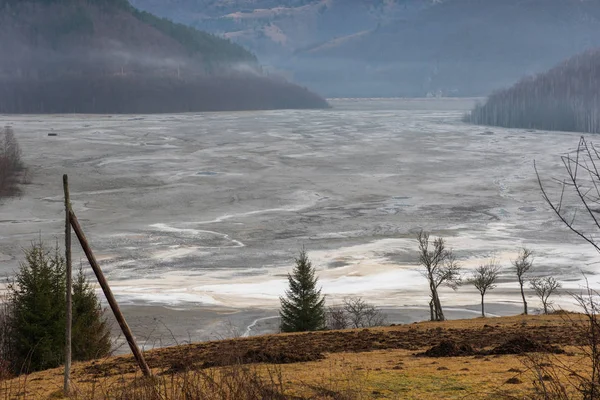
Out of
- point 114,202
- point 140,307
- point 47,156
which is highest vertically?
point 47,156

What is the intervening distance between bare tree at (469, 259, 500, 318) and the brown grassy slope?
511 inches

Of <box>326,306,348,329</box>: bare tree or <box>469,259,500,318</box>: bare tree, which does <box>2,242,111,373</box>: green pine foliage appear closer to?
<box>326,306,348,329</box>: bare tree

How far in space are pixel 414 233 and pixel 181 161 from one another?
54.0m

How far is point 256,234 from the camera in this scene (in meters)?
59.7

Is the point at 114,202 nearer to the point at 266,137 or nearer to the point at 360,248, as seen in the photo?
the point at 360,248

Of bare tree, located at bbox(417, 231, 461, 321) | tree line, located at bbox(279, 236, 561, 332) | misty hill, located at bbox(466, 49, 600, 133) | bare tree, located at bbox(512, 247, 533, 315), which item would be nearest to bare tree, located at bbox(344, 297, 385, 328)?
tree line, located at bbox(279, 236, 561, 332)

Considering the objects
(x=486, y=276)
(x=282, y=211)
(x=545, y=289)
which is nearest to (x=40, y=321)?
(x=545, y=289)

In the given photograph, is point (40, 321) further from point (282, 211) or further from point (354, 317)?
point (282, 211)

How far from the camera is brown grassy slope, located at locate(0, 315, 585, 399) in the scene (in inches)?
471

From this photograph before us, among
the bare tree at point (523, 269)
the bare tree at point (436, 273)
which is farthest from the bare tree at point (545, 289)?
the bare tree at point (436, 273)

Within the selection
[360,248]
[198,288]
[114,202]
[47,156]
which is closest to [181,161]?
[47,156]

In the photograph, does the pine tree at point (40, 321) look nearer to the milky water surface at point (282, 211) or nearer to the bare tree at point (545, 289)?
the milky water surface at point (282, 211)

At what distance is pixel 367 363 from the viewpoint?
15.2 metres

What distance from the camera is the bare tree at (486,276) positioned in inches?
1444
